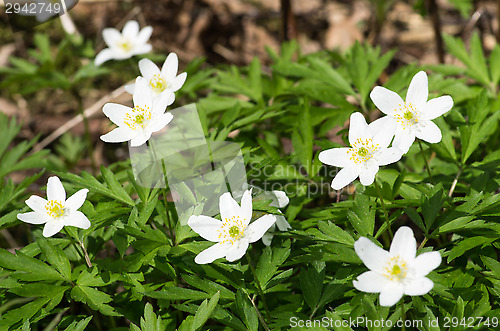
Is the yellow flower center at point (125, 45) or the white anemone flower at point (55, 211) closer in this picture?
the white anemone flower at point (55, 211)

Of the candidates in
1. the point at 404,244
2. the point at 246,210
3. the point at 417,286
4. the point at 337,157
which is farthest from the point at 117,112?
the point at 417,286

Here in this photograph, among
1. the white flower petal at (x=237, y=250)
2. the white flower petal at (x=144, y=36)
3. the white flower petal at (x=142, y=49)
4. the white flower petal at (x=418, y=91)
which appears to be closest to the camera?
the white flower petal at (x=237, y=250)

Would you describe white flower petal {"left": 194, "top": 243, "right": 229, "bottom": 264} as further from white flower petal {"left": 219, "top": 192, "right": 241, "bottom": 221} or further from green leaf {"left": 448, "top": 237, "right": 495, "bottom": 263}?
green leaf {"left": 448, "top": 237, "right": 495, "bottom": 263}

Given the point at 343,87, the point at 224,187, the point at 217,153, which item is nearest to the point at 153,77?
the point at 217,153

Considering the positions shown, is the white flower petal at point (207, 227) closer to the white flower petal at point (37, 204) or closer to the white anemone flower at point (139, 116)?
the white anemone flower at point (139, 116)

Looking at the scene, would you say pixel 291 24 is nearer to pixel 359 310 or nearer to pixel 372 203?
pixel 372 203

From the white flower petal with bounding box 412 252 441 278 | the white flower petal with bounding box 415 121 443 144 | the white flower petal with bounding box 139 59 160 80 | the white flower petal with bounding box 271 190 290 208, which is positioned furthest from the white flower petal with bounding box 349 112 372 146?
the white flower petal with bounding box 139 59 160 80

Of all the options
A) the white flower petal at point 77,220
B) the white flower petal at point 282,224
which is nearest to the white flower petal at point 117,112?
the white flower petal at point 77,220
